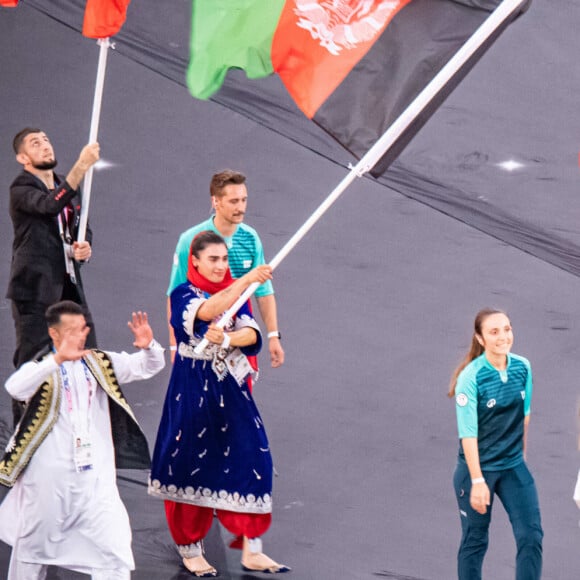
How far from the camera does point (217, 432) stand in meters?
8.23

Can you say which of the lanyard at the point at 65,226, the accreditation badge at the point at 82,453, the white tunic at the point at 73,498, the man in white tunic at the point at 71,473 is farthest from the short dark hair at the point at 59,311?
the lanyard at the point at 65,226

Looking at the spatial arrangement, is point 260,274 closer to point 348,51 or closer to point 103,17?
point 348,51

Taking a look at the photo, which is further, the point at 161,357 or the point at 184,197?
the point at 184,197

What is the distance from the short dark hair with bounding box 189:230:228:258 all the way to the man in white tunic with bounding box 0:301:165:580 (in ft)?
2.29

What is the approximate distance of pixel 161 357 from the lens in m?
7.45

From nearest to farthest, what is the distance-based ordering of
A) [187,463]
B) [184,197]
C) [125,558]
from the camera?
[125,558]
[187,463]
[184,197]

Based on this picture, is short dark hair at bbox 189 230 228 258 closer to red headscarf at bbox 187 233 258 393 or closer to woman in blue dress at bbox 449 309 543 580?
red headscarf at bbox 187 233 258 393

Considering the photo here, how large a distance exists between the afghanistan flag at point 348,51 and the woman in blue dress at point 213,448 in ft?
3.09

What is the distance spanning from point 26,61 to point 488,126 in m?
3.73

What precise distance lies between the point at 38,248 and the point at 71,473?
1.72 m

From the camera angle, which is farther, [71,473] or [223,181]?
[223,181]

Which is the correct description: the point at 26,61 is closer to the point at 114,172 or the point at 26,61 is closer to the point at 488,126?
the point at 114,172

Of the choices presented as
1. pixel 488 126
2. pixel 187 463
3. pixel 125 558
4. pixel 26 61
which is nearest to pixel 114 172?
pixel 26 61

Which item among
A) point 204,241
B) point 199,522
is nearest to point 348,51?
point 204,241
